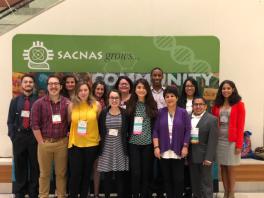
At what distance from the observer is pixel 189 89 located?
4.18m

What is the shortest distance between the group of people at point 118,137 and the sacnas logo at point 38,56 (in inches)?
→ 21.9

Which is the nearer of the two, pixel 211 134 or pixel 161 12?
pixel 211 134

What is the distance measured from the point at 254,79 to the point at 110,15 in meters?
2.36

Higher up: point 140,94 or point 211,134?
point 140,94

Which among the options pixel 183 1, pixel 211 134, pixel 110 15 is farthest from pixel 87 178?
pixel 183 1

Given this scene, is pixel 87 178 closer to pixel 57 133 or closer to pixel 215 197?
pixel 57 133

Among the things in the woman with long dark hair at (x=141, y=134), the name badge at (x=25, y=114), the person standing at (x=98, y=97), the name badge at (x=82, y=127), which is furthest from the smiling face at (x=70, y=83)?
the woman with long dark hair at (x=141, y=134)

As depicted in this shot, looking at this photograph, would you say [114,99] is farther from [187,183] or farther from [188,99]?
[187,183]

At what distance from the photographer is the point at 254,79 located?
17.1ft

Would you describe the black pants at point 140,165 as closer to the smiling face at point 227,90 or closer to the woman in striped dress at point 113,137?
the woman in striped dress at point 113,137

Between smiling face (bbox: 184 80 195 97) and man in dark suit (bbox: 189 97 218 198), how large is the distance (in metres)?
0.27

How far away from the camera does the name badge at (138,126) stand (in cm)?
379

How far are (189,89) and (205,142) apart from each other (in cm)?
69

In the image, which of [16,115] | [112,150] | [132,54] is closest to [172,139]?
[112,150]
